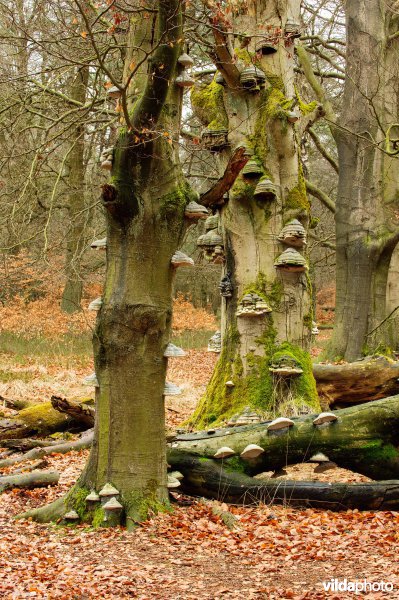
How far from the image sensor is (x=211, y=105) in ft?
30.2

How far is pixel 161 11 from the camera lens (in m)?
5.09

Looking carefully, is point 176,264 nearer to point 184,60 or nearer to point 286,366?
point 184,60

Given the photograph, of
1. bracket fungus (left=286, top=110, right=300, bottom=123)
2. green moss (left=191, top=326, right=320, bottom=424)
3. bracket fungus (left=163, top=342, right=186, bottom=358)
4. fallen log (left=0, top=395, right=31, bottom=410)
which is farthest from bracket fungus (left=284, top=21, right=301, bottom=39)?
fallen log (left=0, top=395, right=31, bottom=410)

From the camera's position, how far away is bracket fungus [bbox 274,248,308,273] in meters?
8.15

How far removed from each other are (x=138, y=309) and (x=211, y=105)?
4.74m

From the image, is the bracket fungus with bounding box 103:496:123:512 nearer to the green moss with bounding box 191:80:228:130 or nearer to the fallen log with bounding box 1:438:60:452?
the fallen log with bounding box 1:438:60:452

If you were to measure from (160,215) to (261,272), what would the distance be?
3.03 m

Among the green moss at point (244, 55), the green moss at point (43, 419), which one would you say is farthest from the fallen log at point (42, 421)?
the green moss at point (244, 55)

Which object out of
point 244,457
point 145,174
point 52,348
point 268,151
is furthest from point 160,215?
point 52,348

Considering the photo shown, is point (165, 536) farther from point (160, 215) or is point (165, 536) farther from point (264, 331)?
point (264, 331)

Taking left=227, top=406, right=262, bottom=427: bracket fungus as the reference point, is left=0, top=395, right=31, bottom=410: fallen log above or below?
below

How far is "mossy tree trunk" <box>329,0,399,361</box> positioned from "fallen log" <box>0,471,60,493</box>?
9127 mm

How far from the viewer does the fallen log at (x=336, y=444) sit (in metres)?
6.01

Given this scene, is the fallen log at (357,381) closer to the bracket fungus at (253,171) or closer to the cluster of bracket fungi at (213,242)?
the cluster of bracket fungi at (213,242)
